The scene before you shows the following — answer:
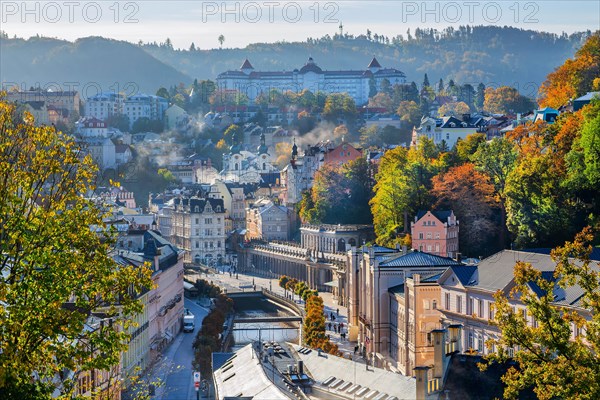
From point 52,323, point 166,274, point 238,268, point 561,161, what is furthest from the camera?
point 238,268

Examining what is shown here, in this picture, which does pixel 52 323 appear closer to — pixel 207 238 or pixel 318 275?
pixel 318 275

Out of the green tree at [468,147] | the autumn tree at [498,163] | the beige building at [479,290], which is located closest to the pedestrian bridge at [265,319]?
the green tree at [468,147]

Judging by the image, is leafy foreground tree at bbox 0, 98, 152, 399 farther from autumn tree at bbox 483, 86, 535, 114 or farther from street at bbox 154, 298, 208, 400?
autumn tree at bbox 483, 86, 535, 114

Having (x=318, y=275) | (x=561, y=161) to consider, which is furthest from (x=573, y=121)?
(x=318, y=275)

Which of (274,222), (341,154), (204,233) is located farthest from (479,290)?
(204,233)

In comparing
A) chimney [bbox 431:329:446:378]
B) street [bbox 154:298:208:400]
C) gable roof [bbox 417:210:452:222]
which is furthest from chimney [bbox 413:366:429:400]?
gable roof [bbox 417:210:452:222]

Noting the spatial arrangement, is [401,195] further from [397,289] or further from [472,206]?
[397,289]
